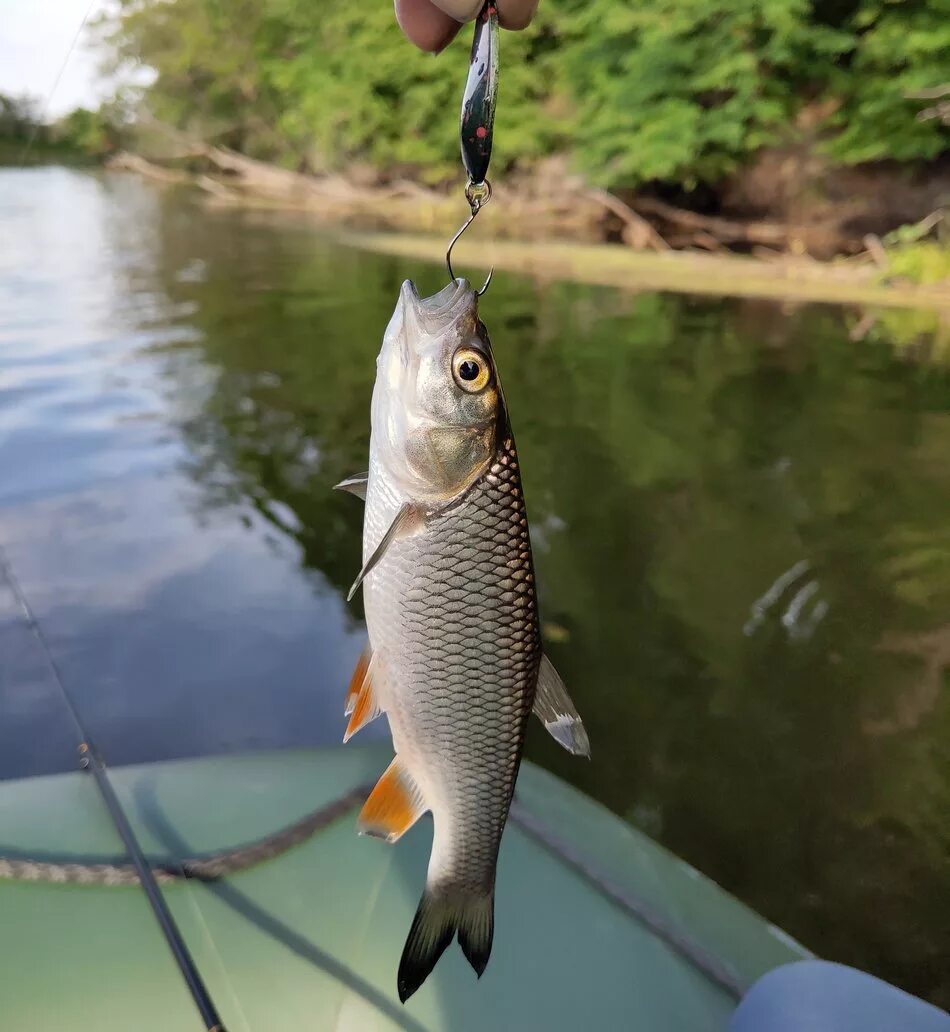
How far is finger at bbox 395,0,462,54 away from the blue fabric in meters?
1.81

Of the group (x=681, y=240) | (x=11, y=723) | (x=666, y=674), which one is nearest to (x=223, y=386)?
(x=11, y=723)

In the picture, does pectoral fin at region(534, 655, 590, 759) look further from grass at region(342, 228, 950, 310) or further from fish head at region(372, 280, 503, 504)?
grass at region(342, 228, 950, 310)

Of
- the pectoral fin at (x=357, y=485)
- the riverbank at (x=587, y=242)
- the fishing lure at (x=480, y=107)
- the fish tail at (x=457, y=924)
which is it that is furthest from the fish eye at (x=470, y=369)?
the riverbank at (x=587, y=242)

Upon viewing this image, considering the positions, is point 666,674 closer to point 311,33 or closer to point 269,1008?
point 269,1008

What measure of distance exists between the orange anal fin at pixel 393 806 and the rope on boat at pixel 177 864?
769mm

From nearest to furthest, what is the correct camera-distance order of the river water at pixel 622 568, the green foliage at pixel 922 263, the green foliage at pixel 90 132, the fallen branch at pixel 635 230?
1. the river water at pixel 622 568
2. the green foliage at pixel 922 263
3. the fallen branch at pixel 635 230
4. the green foliage at pixel 90 132

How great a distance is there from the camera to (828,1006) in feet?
4.89

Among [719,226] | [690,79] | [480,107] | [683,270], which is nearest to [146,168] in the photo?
[690,79]

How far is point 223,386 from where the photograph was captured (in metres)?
7.20

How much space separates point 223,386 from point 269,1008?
615 centimetres

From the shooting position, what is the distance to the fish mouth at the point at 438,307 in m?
1.26

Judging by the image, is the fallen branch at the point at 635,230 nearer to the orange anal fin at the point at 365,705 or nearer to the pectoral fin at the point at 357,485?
the pectoral fin at the point at 357,485

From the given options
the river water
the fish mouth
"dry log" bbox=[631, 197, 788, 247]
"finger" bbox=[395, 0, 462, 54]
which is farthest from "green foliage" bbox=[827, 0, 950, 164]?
the fish mouth

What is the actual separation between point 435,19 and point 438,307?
2.06ft
